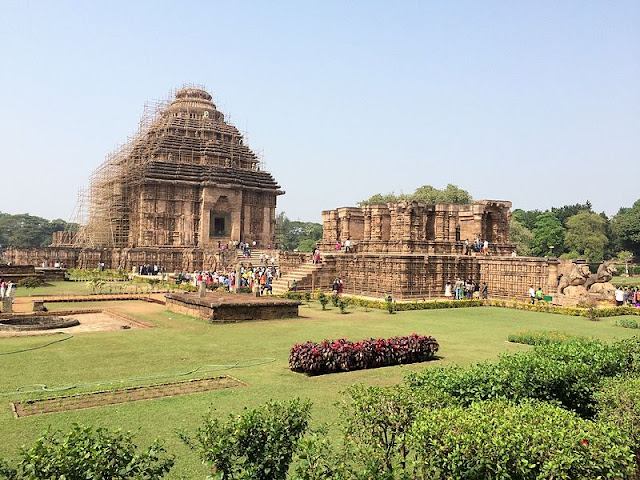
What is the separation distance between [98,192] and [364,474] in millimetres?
49394

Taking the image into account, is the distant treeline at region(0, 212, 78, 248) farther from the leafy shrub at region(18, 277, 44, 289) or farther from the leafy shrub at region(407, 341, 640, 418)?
the leafy shrub at region(407, 341, 640, 418)

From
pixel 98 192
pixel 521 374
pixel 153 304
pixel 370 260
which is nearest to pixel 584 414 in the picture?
pixel 521 374

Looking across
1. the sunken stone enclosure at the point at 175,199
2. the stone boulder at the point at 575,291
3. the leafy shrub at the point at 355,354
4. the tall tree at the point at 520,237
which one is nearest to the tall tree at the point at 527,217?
the tall tree at the point at 520,237

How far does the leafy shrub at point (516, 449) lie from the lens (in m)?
4.13

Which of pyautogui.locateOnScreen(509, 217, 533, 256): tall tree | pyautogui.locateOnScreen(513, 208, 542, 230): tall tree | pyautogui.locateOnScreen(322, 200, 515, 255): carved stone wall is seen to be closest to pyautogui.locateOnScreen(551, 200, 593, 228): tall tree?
pyautogui.locateOnScreen(513, 208, 542, 230): tall tree

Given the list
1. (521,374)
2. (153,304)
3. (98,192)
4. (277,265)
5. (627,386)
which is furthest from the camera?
(98,192)

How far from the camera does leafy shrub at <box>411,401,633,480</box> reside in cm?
413

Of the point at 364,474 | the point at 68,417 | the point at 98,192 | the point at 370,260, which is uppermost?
the point at 98,192

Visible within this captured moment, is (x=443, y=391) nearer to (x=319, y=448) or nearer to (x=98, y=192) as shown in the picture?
(x=319, y=448)

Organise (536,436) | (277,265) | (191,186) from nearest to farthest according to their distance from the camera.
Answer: (536,436), (277,265), (191,186)

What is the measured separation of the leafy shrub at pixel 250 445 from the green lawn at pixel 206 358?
3.77 feet

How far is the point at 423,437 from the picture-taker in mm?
4391

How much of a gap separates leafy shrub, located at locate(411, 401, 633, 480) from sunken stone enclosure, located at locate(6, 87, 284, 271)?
34.4 metres

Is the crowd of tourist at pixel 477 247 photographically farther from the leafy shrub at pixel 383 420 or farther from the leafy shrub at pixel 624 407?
the leafy shrub at pixel 383 420
